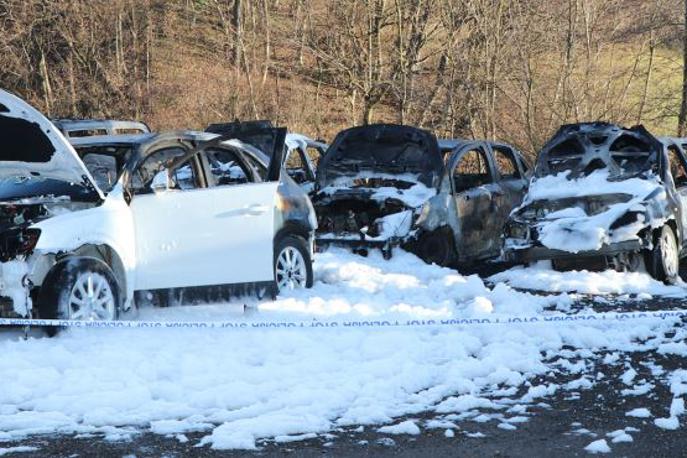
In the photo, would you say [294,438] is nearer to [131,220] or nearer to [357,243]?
[131,220]

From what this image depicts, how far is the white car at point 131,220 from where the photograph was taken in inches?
257

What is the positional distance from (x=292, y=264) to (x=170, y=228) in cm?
171

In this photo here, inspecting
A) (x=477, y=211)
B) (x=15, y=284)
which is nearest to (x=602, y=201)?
(x=477, y=211)

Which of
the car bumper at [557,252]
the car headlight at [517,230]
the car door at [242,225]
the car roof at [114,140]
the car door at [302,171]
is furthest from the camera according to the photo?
the car door at [302,171]

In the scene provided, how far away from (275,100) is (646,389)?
23.9 metres

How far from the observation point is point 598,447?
4609mm

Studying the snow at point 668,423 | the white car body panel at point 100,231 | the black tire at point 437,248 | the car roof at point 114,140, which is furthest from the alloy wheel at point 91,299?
the black tire at point 437,248

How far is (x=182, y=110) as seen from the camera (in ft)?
94.5

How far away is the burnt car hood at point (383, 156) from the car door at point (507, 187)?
1.46 metres

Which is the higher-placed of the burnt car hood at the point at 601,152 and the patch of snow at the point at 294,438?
the burnt car hood at the point at 601,152

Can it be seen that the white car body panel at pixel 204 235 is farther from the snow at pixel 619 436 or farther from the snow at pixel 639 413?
the snow at pixel 619 436

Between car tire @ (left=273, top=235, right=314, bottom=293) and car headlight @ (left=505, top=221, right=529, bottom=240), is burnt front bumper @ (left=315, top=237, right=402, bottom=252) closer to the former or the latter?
car headlight @ (left=505, top=221, right=529, bottom=240)

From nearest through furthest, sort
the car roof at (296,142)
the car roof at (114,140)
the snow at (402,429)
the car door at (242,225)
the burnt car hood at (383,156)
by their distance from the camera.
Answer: the snow at (402,429) < the car door at (242,225) < the car roof at (114,140) < the burnt car hood at (383,156) < the car roof at (296,142)

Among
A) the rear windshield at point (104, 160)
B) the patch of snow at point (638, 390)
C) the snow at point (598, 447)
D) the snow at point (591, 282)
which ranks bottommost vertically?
the patch of snow at point (638, 390)
